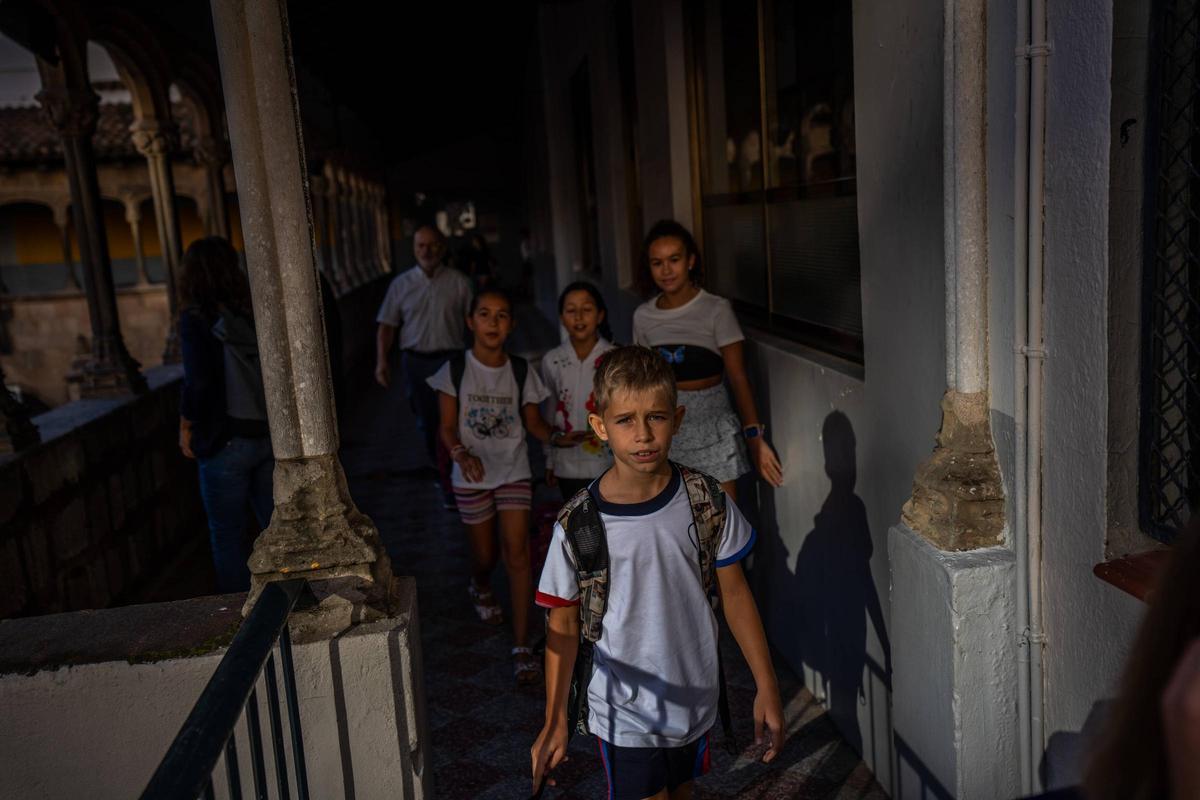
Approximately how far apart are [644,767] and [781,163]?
2.52 metres

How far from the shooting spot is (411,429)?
9711mm

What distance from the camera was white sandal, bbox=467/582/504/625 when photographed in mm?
4508

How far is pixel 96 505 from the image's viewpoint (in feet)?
16.1

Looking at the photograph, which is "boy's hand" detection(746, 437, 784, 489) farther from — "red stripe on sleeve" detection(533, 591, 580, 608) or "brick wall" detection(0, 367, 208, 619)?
"brick wall" detection(0, 367, 208, 619)

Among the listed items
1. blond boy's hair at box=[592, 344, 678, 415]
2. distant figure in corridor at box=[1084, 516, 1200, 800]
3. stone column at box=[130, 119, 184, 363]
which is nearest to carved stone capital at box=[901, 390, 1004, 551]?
blond boy's hair at box=[592, 344, 678, 415]

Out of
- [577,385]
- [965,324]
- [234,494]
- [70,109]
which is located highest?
[70,109]

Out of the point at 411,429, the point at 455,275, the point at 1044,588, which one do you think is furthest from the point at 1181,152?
the point at 411,429

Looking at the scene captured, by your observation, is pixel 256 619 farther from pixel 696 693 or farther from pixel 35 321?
pixel 35 321

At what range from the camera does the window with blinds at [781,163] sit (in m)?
3.40

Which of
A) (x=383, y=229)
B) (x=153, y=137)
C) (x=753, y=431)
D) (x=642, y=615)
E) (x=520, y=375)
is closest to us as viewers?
(x=642, y=615)

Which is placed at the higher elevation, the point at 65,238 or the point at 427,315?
the point at 65,238

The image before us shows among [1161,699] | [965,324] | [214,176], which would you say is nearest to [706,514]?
[965,324]

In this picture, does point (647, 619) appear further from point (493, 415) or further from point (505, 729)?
point (493, 415)

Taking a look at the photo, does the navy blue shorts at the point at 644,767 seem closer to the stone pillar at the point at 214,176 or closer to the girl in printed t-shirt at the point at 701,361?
the girl in printed t-shirt at the point at 701,361
